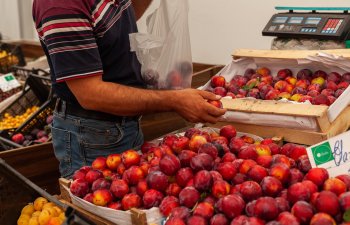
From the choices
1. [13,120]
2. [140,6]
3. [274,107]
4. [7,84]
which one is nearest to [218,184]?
[274,107]

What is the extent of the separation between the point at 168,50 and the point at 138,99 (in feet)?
1.14

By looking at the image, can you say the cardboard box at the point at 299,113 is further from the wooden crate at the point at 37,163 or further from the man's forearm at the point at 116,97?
the wooden crate at the point at 37,163

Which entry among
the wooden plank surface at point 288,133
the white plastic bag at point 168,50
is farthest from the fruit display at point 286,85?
the white plastic bag at point 168,50

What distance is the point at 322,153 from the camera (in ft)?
4.48

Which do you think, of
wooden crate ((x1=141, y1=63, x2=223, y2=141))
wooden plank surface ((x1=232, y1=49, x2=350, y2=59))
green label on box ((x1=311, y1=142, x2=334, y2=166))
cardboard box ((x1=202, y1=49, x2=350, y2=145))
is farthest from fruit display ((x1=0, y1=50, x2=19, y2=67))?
green label on box ((x1=311, y1=142, x2=334, y2=166))

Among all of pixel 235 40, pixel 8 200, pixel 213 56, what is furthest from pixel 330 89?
pixel 213 56

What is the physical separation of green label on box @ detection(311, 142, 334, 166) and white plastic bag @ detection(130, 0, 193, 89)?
800 millimetres

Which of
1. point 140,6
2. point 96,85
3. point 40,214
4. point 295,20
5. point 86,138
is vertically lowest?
point 40,214

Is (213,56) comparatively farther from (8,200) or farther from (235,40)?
(8,200)

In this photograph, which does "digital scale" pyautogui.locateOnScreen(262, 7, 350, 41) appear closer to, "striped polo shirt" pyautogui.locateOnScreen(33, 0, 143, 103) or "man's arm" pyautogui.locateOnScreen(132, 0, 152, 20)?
"man's arm" pyautogui.locateOnScreen(132, 0, 152, 20)

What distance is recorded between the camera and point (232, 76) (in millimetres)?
2529

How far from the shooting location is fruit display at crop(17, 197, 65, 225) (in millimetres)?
1679

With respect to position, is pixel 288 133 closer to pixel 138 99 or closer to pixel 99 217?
pixel 138 99

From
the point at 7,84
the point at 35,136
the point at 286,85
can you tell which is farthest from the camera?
the point at 7,84
